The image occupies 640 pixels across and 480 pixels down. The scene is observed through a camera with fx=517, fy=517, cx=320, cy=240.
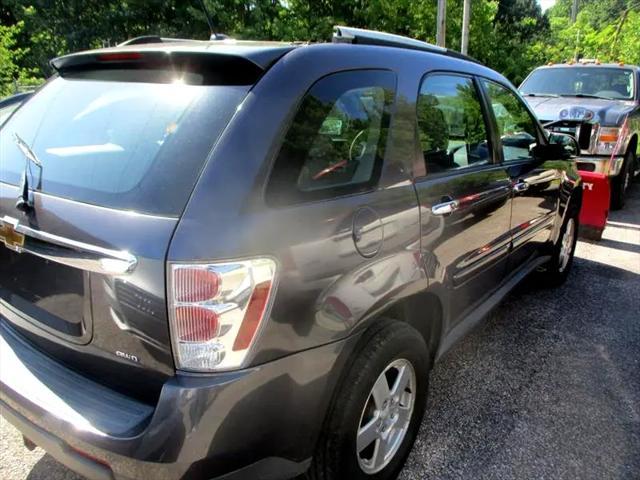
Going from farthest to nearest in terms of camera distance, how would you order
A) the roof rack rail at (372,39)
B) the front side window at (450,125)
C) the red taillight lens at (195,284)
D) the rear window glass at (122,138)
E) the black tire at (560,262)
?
the black tire at (560,262)
the front side window at (450,125)
the roof rack rail at (372,39)
the rear window glass at (122,138)
the red taillight lens at (195,284)

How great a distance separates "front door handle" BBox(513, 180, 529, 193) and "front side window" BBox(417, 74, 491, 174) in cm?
31

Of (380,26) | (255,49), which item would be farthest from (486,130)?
(380,26)

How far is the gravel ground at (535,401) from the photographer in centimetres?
239

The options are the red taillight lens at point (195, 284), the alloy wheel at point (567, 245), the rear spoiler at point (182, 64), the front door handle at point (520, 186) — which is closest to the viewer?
the red taillight lens at point (195, 284)

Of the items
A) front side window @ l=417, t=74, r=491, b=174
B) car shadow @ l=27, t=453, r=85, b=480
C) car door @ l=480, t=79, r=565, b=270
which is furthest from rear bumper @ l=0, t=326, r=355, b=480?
car door @ l=480, t=79, r=565, b=270

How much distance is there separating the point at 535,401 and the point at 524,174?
4.57 ft

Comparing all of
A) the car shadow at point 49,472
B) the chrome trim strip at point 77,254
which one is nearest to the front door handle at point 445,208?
the chrome trim strip at point 77,254

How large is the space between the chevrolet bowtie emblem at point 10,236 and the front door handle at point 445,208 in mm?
1610

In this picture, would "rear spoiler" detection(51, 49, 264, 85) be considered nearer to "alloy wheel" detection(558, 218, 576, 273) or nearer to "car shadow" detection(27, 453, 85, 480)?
"car shadow" detection(27, 453, 85, 480)

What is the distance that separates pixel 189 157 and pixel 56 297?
28.1 inches

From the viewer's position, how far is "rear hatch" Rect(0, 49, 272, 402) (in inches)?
60.0

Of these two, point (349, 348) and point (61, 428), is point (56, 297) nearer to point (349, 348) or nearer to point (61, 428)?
point (61, 428)

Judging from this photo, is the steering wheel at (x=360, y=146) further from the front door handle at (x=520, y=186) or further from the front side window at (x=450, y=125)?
the front door handle at (x=520, y=186)

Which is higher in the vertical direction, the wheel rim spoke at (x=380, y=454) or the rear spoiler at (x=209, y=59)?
the rear spoiler at (x=209, y=59)
